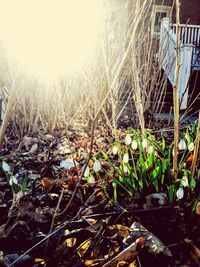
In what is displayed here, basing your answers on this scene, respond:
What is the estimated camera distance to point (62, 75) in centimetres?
398

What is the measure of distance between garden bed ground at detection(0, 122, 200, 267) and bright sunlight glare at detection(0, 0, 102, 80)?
76 centimetres

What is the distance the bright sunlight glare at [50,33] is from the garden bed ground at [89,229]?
0.76 metres

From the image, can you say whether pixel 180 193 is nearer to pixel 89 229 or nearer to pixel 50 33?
pixel 89 229

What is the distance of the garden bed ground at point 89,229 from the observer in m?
1.65

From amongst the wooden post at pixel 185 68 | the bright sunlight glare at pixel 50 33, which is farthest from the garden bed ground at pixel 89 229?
the wooden post at pixel 185 68

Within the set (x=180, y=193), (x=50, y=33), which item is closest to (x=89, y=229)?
(x=180, y=193)

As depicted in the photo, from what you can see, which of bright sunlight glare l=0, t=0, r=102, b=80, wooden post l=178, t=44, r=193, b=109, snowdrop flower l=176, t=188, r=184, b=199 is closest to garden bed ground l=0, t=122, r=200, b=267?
snowdrop flower l=176, t=188, r=184, b=199

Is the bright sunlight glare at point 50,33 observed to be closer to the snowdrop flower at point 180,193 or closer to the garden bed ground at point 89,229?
the garden bed ground at point 89,229

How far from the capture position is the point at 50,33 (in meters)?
2.53

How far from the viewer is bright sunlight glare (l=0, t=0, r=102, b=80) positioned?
68.4 inches

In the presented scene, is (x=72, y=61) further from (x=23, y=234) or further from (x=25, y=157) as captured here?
(x=23, y=234)

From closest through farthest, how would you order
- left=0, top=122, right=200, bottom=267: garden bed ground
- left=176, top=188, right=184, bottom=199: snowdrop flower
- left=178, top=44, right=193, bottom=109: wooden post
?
left=0, top=122, right=200, bottom=267: garden bed ground, left=176, top=188, right=184, bottom=199: snowdrop flower, left=178, top=44, right=193, bottom=109: wooden post

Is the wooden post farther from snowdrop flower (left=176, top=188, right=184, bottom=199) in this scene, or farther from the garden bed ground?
snowdrop flower (left=176, top=188, right=184, bottom=199)

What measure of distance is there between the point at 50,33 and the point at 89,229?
57.1 inches
